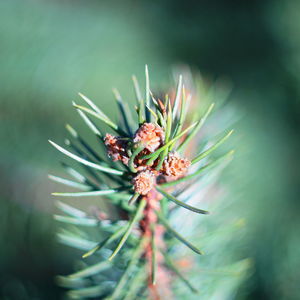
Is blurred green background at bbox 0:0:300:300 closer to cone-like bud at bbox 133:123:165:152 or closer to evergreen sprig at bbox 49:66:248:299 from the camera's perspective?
evergreen sprig at bbox 49:66:248:299

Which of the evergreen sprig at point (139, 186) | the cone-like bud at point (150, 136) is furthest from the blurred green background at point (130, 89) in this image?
the cone-like bud at point (150, 136)

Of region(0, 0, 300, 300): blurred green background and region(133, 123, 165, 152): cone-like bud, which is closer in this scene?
region(133, 123, 165, 152): cone-like bud

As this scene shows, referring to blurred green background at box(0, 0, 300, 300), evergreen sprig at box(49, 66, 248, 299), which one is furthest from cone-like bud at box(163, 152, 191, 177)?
blurred green background at box(0, 0, 300, 300)

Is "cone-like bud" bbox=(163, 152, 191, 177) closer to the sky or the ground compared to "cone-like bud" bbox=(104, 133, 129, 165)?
closer to the sky

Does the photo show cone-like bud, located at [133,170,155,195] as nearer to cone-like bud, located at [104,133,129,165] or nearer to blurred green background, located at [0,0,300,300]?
cone-like bud, located at [104,133,129,165]

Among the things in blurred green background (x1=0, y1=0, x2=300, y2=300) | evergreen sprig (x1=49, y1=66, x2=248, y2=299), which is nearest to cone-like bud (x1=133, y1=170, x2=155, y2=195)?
evergreen sprig (x1=49, y1=66, x2=248, y2=299)

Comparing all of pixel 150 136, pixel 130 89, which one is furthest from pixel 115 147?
pixel 130 89

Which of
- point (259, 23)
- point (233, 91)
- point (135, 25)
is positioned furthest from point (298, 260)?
point (135, 25)

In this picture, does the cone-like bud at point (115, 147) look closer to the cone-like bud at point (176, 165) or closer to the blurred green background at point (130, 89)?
the cone-like bud at point (176, 165)
